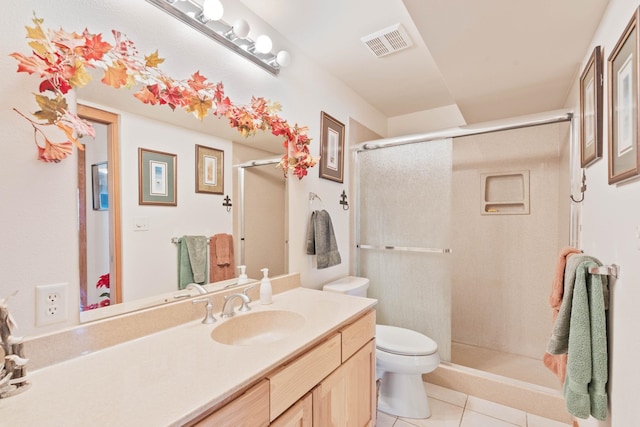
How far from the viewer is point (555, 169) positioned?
2.38m

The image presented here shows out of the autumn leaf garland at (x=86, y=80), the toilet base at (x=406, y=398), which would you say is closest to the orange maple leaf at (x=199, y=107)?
the autumn leaf garland at (x=86, y=80)

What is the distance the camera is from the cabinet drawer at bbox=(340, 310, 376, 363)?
1290 mm

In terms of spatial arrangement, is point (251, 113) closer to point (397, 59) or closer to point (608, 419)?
point (397, 59)

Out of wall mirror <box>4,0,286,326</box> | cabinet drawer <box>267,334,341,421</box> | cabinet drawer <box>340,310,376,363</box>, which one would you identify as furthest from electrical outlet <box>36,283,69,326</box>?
cabinet drawer <box>340,310,376,363</box>

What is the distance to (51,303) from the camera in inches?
35.0

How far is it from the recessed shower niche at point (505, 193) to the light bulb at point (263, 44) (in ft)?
7.27

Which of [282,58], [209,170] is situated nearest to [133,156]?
[209,170]

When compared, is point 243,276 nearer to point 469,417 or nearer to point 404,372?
point 404,372

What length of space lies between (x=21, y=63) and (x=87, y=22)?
0.96 feet

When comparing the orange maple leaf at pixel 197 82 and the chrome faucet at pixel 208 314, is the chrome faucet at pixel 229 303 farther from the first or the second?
the orange maple leaf at pixel 197 82

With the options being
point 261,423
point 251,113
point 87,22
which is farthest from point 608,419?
point 87,22

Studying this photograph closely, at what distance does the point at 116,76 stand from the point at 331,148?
1.45 m

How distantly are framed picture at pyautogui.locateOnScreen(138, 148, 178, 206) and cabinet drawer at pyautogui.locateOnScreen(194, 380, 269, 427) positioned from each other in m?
0.83

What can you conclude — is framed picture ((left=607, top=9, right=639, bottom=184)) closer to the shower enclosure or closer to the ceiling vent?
the shower enclosure
